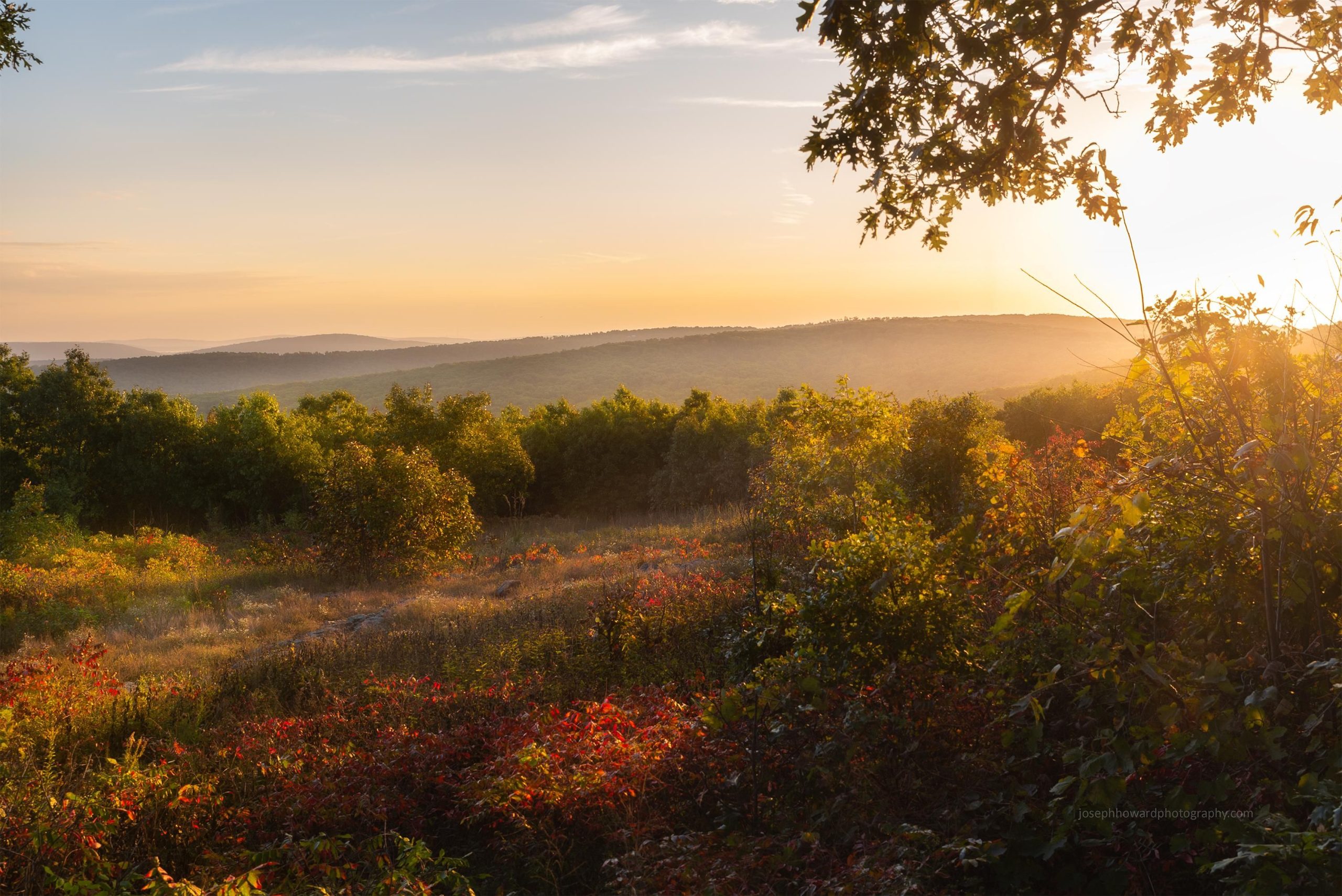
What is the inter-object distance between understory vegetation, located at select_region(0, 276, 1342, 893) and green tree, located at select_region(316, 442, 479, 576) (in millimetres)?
5106

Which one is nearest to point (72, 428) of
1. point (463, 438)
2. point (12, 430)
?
point (12, 430)

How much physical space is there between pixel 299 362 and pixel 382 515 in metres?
134

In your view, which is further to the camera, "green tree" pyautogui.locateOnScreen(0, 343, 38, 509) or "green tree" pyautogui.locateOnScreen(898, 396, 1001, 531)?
"green tree" pyautogui.locateOnScreen(0, 343, 38, 509)

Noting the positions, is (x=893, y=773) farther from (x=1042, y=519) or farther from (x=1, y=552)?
(x=1, y=552)

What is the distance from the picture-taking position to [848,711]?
400 cm

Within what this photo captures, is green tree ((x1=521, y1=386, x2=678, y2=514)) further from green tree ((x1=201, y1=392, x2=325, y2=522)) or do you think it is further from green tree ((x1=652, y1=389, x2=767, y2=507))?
green tree ((x1=201, y1=392, x2=325, y2=522))

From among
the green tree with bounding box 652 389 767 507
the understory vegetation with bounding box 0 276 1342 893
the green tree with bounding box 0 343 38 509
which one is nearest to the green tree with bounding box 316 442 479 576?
the understory vegetation with bounding box 0 276 1342 893

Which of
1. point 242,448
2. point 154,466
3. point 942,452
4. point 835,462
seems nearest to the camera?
point 835,462

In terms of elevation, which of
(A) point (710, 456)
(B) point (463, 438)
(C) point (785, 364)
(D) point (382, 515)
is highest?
(C) point (785, 364)

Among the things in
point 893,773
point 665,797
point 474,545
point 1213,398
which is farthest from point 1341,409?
point 474,545

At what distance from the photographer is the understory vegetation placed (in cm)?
295

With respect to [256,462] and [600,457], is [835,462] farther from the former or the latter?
[256,462]

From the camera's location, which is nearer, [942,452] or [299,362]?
[942,452]

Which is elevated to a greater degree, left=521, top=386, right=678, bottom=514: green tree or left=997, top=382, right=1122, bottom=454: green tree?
left=997, top=382, right=1122, bottom=454: green tree
